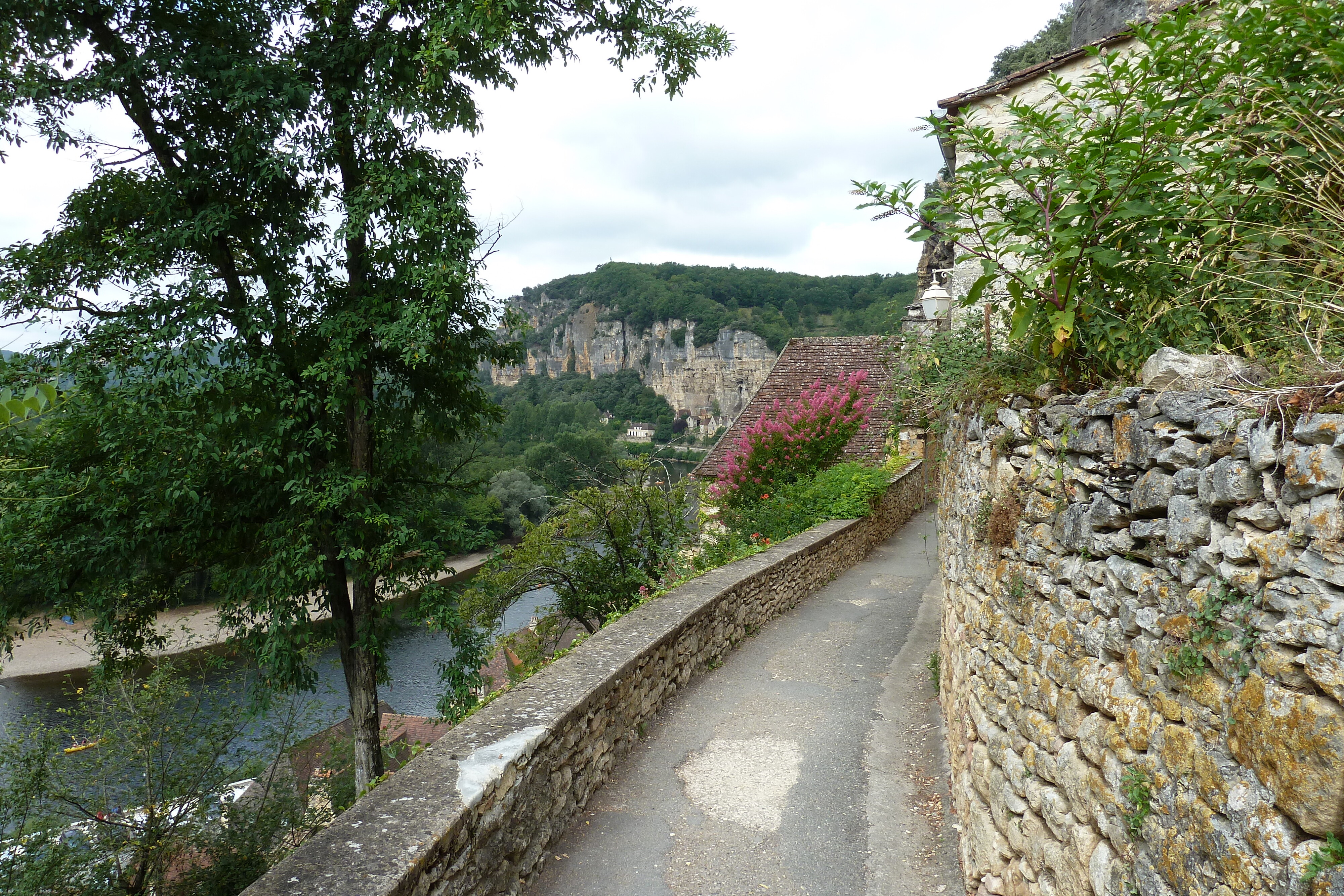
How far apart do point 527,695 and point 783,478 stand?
29.5 ft

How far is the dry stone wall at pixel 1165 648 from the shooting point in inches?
55.5

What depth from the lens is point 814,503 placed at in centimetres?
1125

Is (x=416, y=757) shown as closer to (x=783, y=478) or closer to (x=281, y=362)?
(x=281, y=362)

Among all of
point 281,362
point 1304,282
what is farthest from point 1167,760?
point 281,362

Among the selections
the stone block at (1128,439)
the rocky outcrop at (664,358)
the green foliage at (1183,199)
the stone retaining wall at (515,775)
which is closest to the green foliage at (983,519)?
the green foliage at (1183,199)

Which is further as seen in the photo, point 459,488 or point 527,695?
point 459,488

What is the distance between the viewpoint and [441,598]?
27.6 ft

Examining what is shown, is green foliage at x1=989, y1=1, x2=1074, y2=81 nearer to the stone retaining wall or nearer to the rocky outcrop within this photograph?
the stone retaining wall

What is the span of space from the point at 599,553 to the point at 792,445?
4.36 m

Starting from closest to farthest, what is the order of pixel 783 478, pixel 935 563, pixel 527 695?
pixel 527 695 < pixel 935 563 < pixel 783 478

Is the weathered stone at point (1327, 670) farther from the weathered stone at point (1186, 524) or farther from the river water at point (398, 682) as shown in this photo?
the river water at point (398, 682)

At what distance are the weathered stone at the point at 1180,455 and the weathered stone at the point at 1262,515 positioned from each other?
0.24 m

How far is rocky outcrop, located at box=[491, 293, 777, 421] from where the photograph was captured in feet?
272

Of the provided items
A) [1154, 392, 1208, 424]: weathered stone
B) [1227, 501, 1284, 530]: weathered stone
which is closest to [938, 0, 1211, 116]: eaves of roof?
[1154, 392, 1208, 424]: weathered stone
